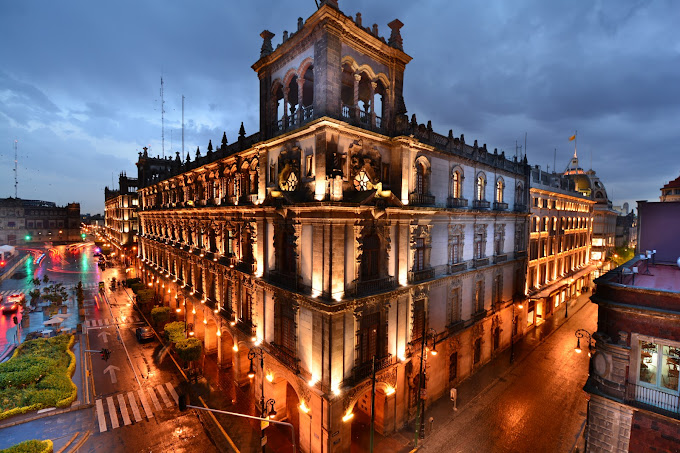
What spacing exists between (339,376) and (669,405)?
15.1m

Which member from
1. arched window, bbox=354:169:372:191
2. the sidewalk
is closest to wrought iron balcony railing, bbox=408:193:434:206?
arched window, bbox=354:169:372:191

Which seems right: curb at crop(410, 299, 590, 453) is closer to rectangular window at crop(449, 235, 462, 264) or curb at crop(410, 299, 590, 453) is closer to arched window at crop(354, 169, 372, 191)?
rectangular window at crop(449, 235, 462, 264)

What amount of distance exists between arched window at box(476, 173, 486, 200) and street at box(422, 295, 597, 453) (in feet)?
56.1

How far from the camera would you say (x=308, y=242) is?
18.6m

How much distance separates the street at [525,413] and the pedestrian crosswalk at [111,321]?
41.8 metres

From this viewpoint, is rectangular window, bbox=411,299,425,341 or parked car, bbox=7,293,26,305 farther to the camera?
parked car, bbox=7,293,26,305

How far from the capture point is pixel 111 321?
1636 inches

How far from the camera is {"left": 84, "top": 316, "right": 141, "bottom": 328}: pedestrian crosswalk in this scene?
40.2 meters

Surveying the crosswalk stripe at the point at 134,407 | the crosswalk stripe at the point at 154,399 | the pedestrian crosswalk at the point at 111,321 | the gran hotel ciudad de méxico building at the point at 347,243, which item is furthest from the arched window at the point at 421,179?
the pedestrian crosswalk at the point at 111,321

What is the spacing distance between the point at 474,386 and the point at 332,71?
91.3 feet

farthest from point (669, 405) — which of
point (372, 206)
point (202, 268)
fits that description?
point (202, 268)

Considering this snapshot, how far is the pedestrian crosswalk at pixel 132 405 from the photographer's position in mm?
21938

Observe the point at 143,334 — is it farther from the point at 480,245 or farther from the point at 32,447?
the point at 480,245

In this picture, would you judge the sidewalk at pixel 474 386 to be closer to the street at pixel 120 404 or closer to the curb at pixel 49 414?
the street at pixel 120 404
